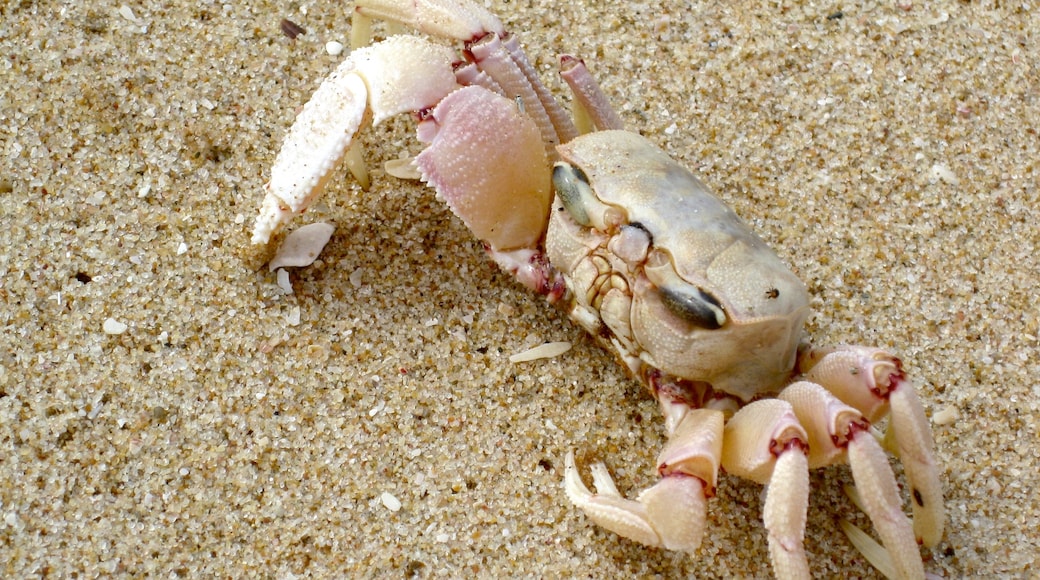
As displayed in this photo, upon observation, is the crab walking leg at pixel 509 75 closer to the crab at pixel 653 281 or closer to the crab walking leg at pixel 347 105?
the crab at pixel 653 281

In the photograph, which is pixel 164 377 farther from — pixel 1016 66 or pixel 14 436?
pixel 1016 66

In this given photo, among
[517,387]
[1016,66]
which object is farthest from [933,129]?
[517,387]

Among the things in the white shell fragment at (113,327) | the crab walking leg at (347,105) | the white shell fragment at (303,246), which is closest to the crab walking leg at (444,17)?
the crab walking leg at (347,105)

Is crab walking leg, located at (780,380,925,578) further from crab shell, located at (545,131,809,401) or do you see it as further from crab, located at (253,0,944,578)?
crab shell, located at (545,131,809,401)

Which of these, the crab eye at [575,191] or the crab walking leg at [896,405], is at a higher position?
the crab eye at [575,191]

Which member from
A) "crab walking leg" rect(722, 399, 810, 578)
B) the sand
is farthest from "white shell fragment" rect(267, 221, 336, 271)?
"crab walking leg" rect(722, 399, 810, 578)

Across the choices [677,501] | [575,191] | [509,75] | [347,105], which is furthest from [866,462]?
[347,105]
